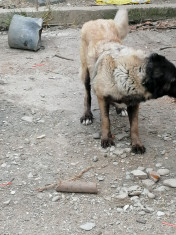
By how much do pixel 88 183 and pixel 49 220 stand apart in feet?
2.12

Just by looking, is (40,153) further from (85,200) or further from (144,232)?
(144,232)

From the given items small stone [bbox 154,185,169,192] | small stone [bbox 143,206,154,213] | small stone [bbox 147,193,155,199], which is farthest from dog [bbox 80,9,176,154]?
small stone [bbox 143,206,154,213]

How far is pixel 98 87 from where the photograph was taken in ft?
17.1

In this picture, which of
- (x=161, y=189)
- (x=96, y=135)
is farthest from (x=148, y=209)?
(x=96, y=135)

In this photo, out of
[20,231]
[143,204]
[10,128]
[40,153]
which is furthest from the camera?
[10,128]

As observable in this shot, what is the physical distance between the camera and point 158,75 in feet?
15.4

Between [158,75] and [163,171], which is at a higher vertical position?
[158,75]

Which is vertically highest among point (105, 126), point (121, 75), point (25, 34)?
point (121, 75)

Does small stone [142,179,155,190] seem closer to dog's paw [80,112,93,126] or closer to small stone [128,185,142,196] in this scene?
small stone [128,185,142,196]

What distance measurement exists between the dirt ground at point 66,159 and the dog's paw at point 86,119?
74 mm

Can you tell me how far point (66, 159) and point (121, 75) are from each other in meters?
1.17

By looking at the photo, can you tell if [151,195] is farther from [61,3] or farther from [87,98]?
[61,3]

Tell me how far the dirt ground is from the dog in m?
0.32

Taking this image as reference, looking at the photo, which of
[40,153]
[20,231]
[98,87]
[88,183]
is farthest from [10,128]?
[20,231]
